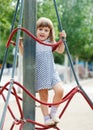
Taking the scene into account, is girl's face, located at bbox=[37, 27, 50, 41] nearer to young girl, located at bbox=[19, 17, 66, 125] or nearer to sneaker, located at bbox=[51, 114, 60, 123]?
young girl, located at bbox=[19, 17, 66, 125]

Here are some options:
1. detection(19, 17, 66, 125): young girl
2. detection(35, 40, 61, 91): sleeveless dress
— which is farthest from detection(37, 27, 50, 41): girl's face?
detection(35, 40, 61, 91): sleeveless dress

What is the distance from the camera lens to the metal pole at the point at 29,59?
15.0 feet

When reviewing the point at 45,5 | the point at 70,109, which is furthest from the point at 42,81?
the point at 45,5

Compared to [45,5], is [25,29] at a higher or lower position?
lower

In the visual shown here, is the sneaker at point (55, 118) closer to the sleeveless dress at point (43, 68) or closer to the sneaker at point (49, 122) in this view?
the sneaker at point (49, 122)

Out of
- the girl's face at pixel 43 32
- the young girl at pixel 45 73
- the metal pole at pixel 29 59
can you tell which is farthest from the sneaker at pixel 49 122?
the girl's face at pixel 43 32

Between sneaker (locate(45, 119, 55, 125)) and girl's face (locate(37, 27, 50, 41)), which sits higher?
girl's face (locate(37, 27, 50, 41))

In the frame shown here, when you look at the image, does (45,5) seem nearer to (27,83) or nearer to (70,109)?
(70,109)

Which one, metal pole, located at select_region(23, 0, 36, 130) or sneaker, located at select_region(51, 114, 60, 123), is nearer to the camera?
metal pole, located at select_region(23, 0, 36, 130)

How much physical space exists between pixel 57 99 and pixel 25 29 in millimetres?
892

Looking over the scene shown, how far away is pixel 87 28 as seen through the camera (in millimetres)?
26516

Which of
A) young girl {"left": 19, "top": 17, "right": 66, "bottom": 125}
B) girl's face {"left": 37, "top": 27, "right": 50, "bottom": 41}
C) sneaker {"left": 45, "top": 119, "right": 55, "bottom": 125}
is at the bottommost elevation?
sneaker {"left": 45, "top": 119, "right": 55, "bottom": 125}

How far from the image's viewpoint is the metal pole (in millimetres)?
4582

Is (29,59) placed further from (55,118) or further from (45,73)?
(55,118)
